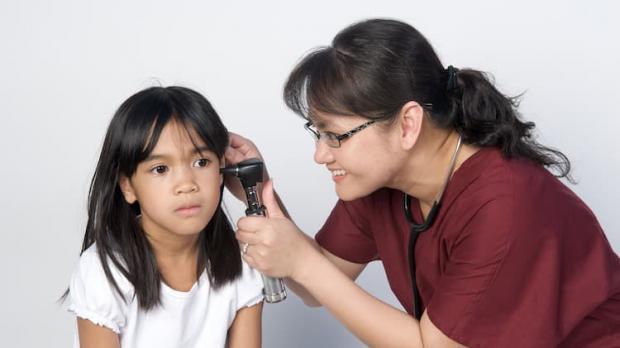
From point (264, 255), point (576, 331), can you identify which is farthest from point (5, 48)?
point (576, 331)

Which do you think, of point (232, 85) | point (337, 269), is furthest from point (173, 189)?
point (232, 85)

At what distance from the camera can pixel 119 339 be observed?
2.04 metres

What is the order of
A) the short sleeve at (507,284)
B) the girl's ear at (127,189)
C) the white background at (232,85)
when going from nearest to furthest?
the short sleeve at (507,284)
the girl's ear at (127,189)
the white background at (232,85)

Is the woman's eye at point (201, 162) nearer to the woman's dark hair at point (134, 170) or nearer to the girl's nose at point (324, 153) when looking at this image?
the woman's dark hair at point (134, 170)

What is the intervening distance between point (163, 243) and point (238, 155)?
252mm

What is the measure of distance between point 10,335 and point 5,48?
3.02 feet

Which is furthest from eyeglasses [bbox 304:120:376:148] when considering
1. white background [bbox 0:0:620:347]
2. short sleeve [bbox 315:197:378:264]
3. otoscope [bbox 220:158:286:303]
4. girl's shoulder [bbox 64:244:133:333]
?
white background [bbox 0:0:620:347]

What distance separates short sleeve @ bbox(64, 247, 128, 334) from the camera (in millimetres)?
1968

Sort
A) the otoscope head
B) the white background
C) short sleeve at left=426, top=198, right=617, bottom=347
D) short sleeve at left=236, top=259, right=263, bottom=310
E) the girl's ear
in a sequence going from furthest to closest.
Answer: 1. the white background
2. short sleeve at left=236, top=259, right=263, bottom=310
3. the girl's ear
4. the otoscope head
5. short sleeve at left=426, top=198, right=617, bottom=347

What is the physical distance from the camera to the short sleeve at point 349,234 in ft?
7.36

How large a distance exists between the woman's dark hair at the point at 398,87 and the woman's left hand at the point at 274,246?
23 cm

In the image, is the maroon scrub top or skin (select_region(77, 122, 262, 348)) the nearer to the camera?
the maroon scrub top

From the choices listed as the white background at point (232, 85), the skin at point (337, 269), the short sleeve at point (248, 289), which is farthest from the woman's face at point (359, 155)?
the white background at point (232, 85)

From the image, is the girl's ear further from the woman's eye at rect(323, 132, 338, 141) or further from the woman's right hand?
the woman's eye at rect(323, 132, 338, 141)
